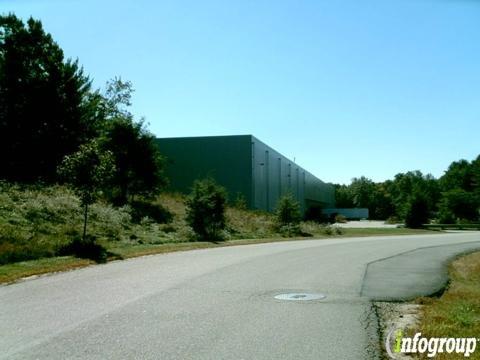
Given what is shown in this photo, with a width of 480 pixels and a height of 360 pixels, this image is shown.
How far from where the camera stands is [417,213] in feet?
189

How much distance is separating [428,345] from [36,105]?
110 ft

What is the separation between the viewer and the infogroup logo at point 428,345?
5.84 m

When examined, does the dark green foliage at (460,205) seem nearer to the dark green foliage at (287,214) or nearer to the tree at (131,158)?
the dark green foliage at (287,214)

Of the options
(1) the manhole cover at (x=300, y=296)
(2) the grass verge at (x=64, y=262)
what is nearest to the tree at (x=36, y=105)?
(2) the grass verge at (x=64, y=262)

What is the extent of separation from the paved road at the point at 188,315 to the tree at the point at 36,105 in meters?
22.1

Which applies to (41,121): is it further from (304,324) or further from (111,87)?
(304,324)

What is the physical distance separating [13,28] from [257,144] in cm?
2785

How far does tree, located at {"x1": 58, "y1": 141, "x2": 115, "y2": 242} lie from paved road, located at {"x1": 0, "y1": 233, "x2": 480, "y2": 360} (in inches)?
193

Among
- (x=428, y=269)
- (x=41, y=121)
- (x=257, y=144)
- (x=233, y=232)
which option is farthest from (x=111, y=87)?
(x=428, y=269)

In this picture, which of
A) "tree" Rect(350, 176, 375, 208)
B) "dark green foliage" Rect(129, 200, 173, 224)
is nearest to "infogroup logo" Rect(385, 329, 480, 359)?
"dark green foliage" Rect(129, 200, 173, 224)

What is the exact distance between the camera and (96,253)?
1695cm

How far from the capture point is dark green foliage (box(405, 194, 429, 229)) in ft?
189

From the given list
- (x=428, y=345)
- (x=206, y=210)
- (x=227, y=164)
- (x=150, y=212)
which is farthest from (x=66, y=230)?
(x=227, y=164)

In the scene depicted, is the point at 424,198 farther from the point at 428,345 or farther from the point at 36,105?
the point at 428,345
